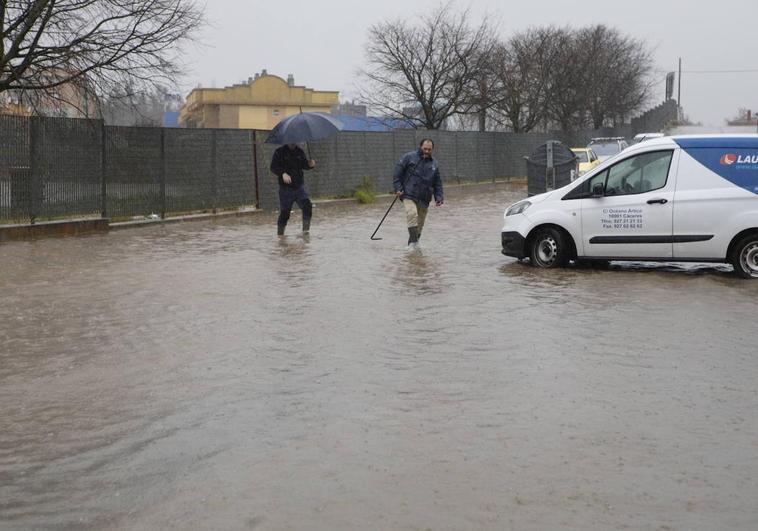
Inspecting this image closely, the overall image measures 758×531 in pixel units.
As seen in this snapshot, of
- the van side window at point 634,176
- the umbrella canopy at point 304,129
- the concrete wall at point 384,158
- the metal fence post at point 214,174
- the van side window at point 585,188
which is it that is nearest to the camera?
the van side window at point 634,176

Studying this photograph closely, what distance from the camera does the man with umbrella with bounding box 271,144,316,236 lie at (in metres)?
17.4

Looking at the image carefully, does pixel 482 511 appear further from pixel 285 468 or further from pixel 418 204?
pixel 418 204

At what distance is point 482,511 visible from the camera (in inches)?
182

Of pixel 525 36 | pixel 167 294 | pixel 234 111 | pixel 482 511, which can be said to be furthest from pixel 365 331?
pixel 234 111

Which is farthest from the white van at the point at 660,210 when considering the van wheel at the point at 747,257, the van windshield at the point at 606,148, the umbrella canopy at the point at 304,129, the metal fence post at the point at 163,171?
the van windshield at the point at 606,148

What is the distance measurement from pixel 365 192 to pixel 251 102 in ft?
206

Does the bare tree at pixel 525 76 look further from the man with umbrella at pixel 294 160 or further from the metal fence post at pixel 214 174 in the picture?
the man with umbrella at pixel 294 160

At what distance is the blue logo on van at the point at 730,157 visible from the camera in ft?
40.0

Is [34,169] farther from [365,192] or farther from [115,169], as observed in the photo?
[365,192]

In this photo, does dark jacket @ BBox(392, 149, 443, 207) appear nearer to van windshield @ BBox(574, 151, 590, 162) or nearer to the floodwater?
the floodwater

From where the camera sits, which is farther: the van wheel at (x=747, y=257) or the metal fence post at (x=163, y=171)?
the metal fence post at (x=163, y=171)

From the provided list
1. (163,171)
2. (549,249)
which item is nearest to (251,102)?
(163,171)

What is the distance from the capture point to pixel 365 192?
97.5ft

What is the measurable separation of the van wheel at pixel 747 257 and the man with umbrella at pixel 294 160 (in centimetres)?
754
